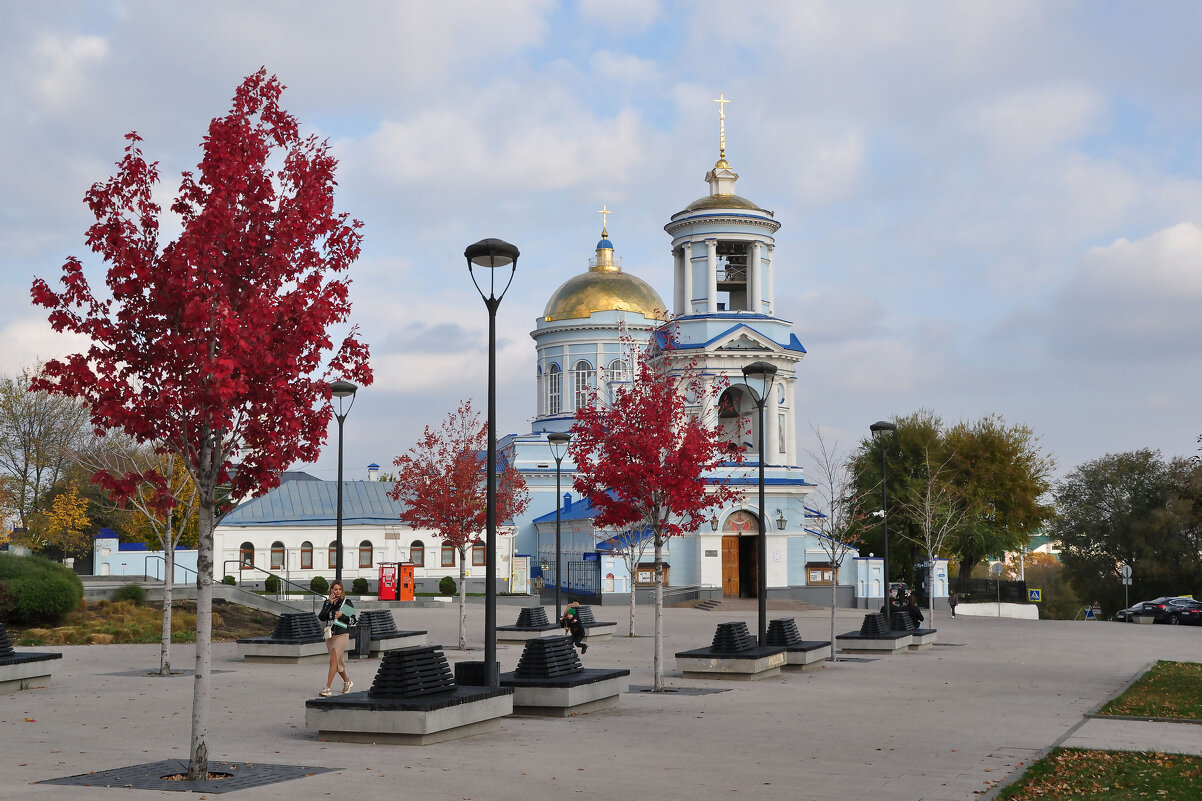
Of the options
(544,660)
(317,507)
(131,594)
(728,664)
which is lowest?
(728,664)

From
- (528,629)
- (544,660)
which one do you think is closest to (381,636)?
(528,629)

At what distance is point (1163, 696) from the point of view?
64.3 ft

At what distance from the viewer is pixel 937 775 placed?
11.8 metres

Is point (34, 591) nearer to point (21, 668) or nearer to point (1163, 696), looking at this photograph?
point (21, 668)

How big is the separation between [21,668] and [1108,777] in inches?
601

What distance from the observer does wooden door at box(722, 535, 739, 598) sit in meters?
55.2

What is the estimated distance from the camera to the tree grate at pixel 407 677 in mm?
13578

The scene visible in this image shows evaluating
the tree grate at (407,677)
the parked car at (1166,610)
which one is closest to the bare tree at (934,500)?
the parked car at (1166,610)

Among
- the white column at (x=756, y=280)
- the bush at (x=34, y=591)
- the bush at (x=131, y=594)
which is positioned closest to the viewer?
the bush at (x=34, y=591)

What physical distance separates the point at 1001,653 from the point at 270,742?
21.7 m

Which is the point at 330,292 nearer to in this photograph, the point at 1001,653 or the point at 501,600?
the point at 1001,653

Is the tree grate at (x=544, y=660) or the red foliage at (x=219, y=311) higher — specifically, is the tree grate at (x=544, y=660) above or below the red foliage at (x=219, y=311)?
below

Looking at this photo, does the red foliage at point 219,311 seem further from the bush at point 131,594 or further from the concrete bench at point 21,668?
the bush at point 131,594

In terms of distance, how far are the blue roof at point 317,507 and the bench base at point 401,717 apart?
157 feet
